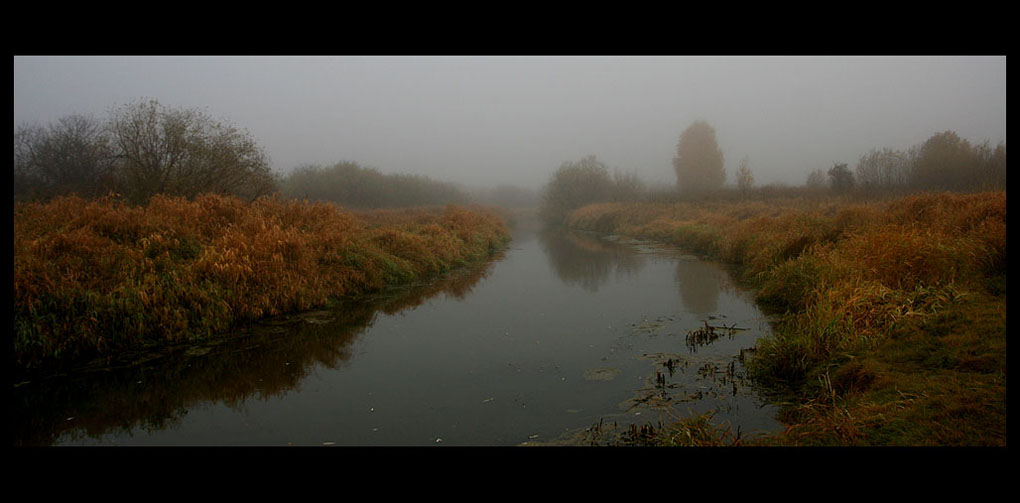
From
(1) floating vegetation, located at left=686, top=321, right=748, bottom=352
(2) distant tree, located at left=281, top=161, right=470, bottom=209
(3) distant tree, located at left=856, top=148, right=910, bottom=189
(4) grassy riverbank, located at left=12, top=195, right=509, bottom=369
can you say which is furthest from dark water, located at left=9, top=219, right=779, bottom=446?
(2) distant tree, located at left=281, top=161, right=470, bottom=209

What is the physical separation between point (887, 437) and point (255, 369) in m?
6.70

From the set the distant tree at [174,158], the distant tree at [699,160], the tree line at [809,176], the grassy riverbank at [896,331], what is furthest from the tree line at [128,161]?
the distant tree at [699,160]

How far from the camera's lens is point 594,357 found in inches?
261

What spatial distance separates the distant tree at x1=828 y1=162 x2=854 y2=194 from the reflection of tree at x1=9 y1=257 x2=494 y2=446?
994 inches

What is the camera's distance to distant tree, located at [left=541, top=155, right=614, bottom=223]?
39.8m

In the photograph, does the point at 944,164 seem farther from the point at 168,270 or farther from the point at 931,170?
the point at 168,270

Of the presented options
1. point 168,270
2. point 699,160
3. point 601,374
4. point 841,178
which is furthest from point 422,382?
point 699,160

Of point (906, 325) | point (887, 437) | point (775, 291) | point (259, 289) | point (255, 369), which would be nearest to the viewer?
point (887, 437)

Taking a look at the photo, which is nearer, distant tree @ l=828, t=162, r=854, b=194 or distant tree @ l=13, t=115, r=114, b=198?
distant tree @ l=13, t=115, r=114, b=198

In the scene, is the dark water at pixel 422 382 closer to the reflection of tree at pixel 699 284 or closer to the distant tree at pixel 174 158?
the reflection of tree at pixel 699 284

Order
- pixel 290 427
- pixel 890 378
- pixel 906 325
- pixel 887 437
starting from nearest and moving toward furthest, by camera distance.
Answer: pixel 887 437
pixel 890 378
pixel 290 427
pixel 906 325

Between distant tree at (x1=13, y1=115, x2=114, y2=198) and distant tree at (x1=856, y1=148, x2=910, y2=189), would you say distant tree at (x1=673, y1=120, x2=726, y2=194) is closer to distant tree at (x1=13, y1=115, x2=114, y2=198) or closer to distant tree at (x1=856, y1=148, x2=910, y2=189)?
distant tree at (x1=856, y1=148, x2=910, y2=189)
